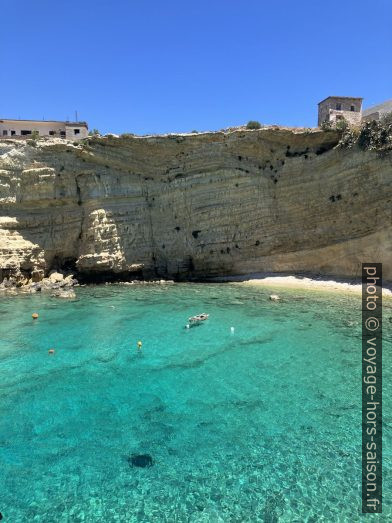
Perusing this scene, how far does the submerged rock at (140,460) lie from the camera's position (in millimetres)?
8297

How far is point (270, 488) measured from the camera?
294 inches

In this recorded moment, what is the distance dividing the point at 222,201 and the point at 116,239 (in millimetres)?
8594

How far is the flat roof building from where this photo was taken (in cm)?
4062

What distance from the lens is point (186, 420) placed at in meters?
10.1

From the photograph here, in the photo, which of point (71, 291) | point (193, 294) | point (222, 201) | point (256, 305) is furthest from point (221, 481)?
point (222, 201)

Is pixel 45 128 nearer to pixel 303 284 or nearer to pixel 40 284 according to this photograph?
pixel 40 284

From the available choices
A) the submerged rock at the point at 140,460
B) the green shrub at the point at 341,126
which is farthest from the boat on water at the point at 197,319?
the green shrub at the point at 341,126

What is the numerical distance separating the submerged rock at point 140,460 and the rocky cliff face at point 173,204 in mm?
21381

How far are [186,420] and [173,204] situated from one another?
22.8 m

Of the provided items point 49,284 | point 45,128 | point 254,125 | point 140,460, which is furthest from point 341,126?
point 45,128

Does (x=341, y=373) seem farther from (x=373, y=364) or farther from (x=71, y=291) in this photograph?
(x=71, y=291)

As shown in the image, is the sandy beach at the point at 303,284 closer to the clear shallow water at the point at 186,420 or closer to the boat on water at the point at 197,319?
the clear shallow water at the point at 186,420

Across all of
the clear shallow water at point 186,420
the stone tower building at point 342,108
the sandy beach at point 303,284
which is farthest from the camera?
the stone tower building at point 342,108

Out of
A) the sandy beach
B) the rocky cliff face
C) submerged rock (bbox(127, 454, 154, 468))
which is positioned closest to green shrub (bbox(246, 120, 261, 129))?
the rocky cliff face
